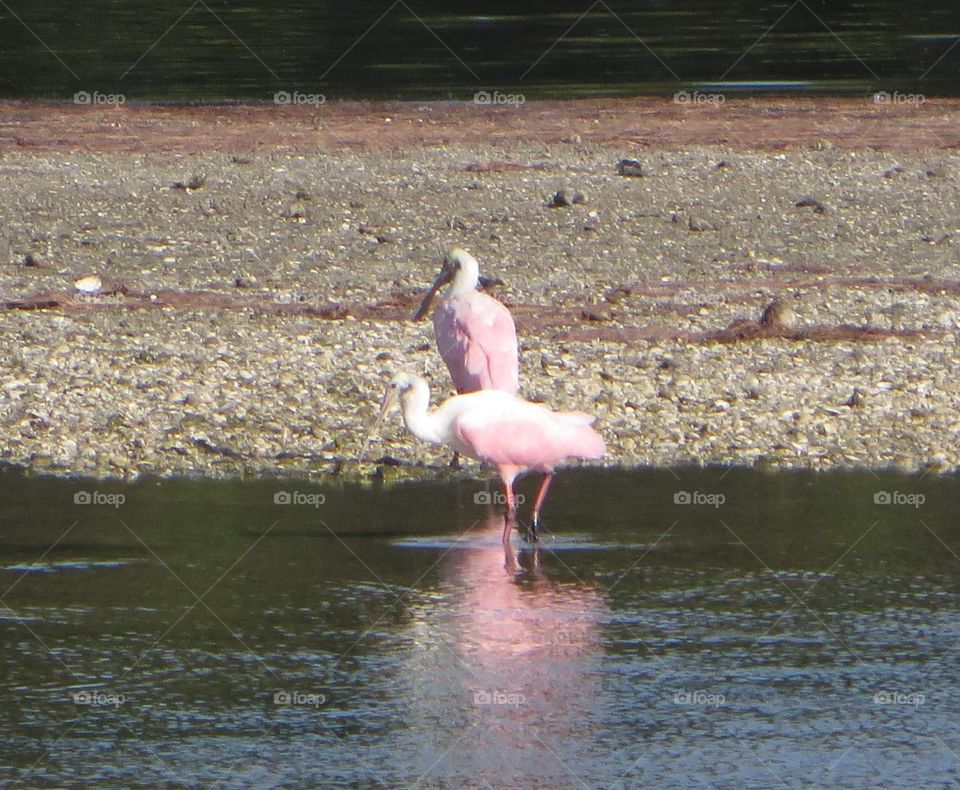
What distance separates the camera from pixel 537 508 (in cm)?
851

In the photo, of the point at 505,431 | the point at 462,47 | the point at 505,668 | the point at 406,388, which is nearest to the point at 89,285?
the point at 406,388

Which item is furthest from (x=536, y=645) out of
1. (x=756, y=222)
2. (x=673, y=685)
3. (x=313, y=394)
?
(x=756, y=222)

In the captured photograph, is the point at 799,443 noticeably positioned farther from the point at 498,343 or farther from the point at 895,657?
the point at 895,657

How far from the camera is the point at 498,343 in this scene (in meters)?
9.77

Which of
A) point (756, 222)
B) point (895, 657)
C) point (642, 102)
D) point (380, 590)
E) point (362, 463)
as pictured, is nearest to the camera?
point (895, 657)

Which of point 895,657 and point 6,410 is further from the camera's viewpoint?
point 6,410

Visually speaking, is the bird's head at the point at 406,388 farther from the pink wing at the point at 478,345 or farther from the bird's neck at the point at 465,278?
the bird's neck at the point at 465,278

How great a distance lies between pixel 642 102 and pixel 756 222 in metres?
7.83

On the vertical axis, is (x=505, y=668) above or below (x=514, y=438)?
below

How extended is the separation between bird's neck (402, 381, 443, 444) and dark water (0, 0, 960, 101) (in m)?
16.9

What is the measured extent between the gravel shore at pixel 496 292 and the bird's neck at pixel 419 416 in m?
0.94

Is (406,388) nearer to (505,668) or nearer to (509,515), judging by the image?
(509,515)

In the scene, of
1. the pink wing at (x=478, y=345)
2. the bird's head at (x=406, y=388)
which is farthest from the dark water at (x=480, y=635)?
the pink wing at (x=478, y=345)

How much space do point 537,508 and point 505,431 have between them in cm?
35
